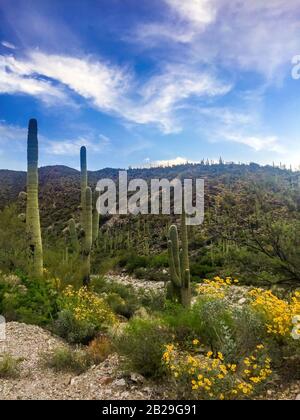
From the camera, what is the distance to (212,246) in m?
25.1

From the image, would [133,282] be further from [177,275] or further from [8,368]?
[8,368]

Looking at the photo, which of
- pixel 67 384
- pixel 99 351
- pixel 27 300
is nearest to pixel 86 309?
pixel 27 300

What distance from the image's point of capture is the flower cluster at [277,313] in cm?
453

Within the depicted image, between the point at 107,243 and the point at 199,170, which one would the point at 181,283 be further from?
the point at 199,170

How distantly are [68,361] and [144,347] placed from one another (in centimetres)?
137

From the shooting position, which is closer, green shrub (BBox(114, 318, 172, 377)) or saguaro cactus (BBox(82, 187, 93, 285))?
green shrub (BBox(114, 318, 172, 377))

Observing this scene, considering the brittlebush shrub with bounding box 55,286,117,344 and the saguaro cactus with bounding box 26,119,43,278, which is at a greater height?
the saguaro cactus with bounding box 26,119,43,278

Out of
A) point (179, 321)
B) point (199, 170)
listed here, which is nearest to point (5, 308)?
point (179, 321)

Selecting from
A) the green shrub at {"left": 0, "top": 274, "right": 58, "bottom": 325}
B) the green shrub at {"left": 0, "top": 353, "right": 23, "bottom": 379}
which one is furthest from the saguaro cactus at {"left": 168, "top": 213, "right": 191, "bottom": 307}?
the green shrub at {"left": 0, "top": 353, "right": 23, "bottom": 379}

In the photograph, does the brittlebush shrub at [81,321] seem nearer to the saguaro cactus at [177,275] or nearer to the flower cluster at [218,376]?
the saguaro cactus at [177,275]

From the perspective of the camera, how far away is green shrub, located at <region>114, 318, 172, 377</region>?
4.45 metres

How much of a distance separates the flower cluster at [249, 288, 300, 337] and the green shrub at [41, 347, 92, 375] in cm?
245

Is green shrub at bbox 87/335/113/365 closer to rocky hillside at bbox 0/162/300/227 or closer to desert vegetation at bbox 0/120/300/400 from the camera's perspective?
desert vegetation at bbox 0/120/300/400

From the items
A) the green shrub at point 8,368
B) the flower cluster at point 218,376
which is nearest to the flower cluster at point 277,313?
the flower cluster at point 218,376
